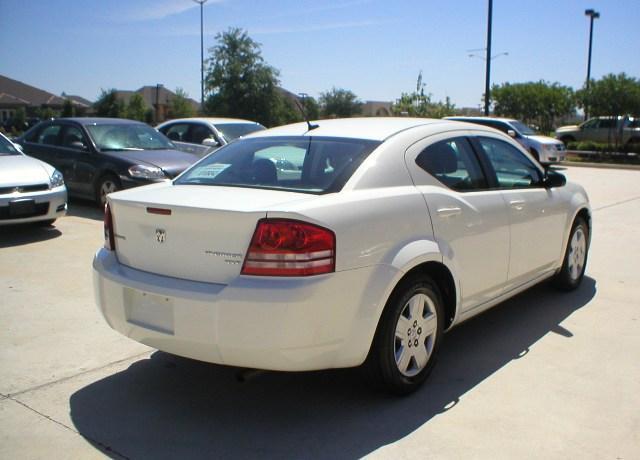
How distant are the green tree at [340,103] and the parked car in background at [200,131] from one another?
54318 millimetres

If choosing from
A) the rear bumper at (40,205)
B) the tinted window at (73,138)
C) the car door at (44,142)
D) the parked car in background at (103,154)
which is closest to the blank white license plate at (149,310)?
the rear bumper at (40,205)

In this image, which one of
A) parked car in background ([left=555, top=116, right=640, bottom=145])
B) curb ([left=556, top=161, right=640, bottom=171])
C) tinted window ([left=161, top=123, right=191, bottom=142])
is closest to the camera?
tinted window ([left=161, top=123, right=191, bottom=142])

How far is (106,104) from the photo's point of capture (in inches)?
2162

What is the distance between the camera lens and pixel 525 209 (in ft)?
15.9

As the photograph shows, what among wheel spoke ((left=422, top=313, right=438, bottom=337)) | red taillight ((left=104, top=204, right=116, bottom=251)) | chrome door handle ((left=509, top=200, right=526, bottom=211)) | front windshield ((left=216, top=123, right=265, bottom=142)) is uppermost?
front windshield ((left=216, top=123, right=265, bottom=142))

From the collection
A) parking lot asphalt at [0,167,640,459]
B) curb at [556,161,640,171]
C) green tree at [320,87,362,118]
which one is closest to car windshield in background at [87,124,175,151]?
parking lot asphalt at [0,167,640,459]

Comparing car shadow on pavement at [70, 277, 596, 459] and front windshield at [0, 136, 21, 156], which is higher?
front windshield at [0, 136, 21, 156]

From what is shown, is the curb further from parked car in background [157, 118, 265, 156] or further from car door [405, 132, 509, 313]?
car door [405, 132, 509, 313]

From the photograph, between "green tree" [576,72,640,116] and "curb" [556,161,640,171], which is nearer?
"curb" [556,161,640,171]

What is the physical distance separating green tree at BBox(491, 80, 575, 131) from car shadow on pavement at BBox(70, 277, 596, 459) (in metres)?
45.5

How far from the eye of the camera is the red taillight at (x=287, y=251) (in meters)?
3.15

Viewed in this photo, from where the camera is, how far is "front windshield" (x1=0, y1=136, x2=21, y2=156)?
8.95m

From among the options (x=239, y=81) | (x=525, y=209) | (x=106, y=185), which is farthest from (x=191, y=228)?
(x=239, y=81)

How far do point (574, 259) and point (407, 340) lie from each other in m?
2.83
